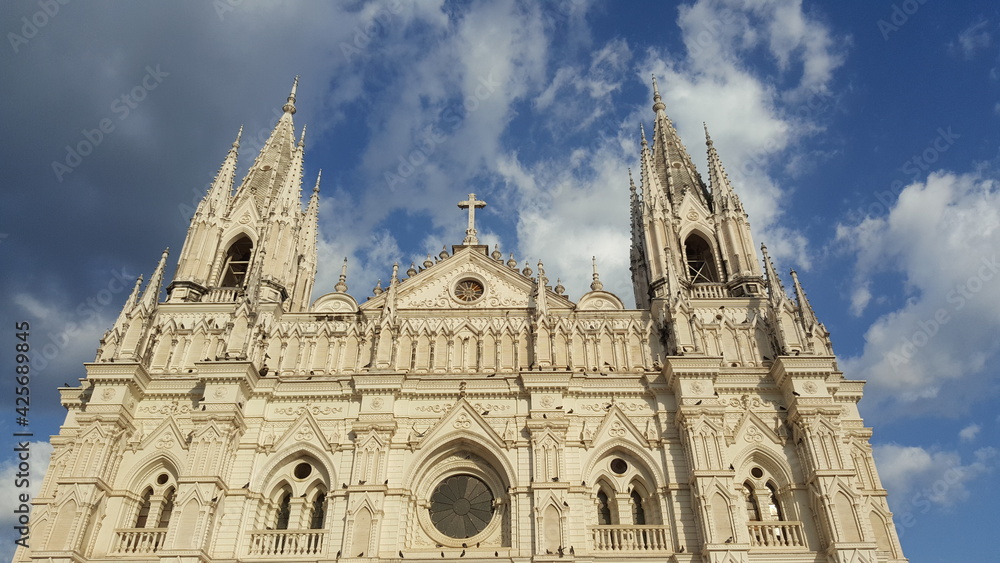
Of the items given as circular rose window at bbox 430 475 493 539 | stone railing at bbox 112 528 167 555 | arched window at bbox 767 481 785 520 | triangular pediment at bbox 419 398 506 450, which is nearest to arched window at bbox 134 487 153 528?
stone railing at bbox 112 528 167 555

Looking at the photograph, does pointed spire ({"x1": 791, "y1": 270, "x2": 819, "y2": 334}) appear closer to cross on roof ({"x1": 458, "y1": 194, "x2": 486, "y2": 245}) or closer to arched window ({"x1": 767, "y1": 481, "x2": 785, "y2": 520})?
arched window ({"x1": 767, "y1": 481, "x2": 785, "y2": 520})

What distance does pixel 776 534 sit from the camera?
19469 millimetres

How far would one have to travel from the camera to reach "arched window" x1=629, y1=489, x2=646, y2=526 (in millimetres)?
20766

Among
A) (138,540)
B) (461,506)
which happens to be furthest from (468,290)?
(138,540)

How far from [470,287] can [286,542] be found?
10.7m

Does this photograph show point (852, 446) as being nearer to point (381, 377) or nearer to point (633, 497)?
point (633, 497)

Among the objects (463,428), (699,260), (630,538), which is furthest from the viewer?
(699,260)

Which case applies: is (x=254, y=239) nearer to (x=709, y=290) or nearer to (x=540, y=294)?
(x=540, y=294)

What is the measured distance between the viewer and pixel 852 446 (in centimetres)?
2361

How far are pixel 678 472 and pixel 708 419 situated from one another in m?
1.82

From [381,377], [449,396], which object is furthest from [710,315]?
[381,377]

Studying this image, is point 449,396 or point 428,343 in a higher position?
point 428,343

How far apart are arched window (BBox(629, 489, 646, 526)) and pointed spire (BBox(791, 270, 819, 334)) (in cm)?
792

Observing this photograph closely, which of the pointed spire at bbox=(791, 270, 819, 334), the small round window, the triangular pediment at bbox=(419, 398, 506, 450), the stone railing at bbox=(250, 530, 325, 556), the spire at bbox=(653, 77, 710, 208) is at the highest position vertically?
the spire at bbox=(653, 77, 710, 208)
